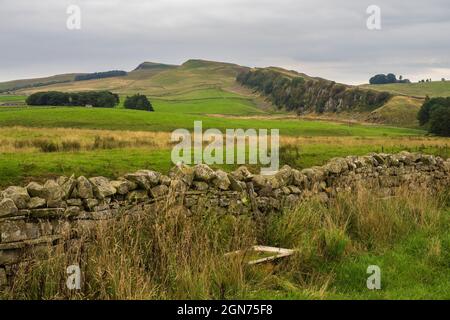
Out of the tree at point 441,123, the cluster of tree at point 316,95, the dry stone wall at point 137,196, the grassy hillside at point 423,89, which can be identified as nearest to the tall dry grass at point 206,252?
the dry stone wall at point 137,196

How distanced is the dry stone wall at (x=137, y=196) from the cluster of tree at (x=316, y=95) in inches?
4293

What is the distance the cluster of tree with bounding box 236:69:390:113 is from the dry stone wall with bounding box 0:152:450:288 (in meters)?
109

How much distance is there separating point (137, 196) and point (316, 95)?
443 feet

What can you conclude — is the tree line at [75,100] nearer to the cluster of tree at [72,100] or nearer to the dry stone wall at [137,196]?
the cluster of tree at [72,100]

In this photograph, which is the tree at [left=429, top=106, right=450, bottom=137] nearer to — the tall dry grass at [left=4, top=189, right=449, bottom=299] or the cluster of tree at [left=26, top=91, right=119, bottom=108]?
the cluster of tree at [left=26, top=91, right=119, bottom=108]

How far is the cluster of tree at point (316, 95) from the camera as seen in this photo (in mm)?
121625

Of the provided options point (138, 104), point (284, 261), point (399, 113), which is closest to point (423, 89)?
point (399, 113)

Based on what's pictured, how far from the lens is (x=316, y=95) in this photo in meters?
140

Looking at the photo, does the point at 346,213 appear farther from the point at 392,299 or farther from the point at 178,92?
the point at 178,92

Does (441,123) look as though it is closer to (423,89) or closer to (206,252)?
(206,252)

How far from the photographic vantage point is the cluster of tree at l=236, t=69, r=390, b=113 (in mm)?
121625

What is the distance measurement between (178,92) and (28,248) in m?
167
